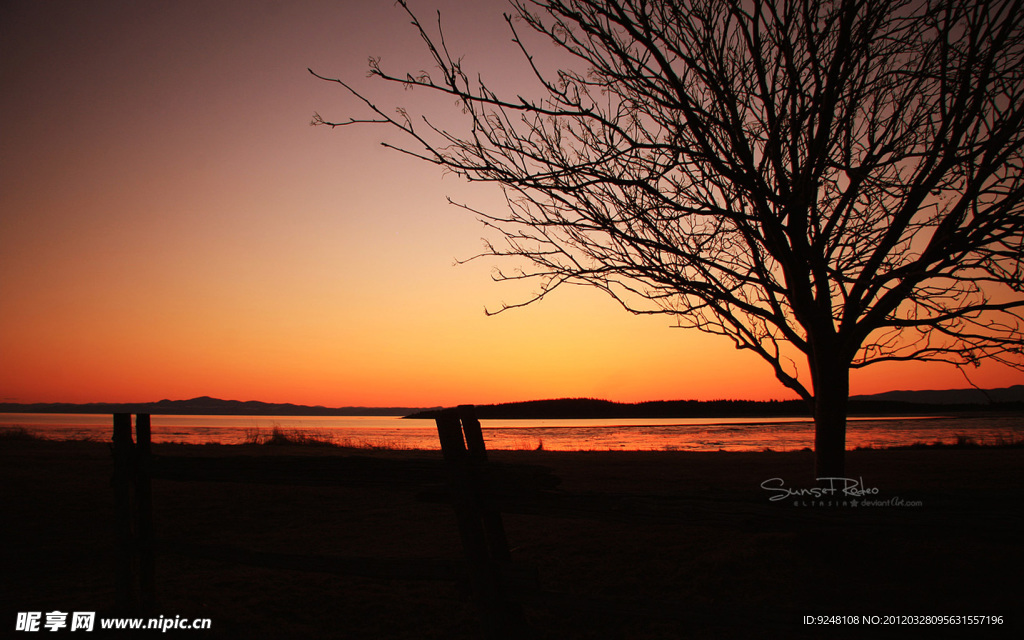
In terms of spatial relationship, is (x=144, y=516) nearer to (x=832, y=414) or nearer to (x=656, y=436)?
(x=832, y=414)

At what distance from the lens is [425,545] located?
24.0 feet

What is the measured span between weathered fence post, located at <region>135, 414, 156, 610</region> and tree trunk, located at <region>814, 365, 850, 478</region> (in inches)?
239

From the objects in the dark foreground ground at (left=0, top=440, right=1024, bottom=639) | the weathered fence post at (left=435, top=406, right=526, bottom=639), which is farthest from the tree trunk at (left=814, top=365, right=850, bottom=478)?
the weathered fence post at (left=435, top=406, right=526, bottom=639)

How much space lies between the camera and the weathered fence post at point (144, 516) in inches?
187

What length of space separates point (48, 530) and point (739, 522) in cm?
891

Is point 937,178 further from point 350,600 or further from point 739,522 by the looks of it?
point 350,600

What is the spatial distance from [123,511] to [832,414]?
6.45 metres

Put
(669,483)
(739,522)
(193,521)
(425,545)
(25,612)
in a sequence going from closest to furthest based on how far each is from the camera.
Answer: (739,522)
(25,612)
(425,545)
(193,521)
(669,483)

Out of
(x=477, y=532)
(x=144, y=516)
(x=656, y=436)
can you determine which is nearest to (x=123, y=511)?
(x=144, y=516)

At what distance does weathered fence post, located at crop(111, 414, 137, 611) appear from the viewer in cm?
472

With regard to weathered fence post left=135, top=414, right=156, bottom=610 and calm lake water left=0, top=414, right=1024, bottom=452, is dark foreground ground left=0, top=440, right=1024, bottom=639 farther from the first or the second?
calm lake water left=0, top=414, right=1024, bottom=452

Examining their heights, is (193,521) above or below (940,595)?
below

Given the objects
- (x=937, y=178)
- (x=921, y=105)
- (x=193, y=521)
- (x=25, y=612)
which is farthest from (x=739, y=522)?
(x=193, y=521)

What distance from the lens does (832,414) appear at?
554cm
